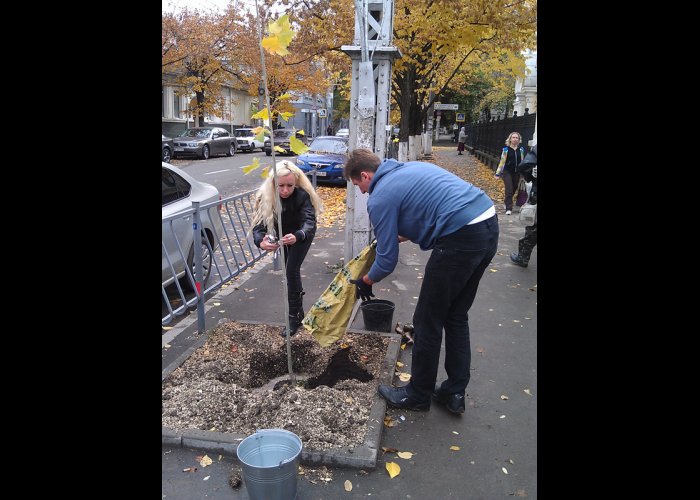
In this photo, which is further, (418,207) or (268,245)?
(268,245)

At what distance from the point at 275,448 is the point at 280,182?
249 centimetres

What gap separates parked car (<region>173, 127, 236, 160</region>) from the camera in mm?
29422

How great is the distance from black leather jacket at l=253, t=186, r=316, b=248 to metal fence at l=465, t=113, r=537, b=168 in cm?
1156

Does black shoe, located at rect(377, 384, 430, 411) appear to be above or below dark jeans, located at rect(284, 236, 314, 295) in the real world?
below

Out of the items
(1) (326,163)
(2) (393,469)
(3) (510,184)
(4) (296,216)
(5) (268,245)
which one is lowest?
(2) (393,469)

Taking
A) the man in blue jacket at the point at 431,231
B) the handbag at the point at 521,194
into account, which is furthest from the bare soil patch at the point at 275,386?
the handbag at the point at 521,194

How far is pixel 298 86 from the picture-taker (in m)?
31.9

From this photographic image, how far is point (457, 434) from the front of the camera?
371cm

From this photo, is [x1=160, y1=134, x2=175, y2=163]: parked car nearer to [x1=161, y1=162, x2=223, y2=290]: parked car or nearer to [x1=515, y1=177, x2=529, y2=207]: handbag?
[x1=515, y1=177, x2=529, y2=207]: handbag

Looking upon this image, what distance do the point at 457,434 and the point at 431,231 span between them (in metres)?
1.39

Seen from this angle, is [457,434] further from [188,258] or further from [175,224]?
[188,258]

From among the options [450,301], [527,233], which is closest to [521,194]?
[527,233]

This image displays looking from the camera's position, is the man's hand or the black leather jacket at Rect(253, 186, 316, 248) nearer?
the man's hand

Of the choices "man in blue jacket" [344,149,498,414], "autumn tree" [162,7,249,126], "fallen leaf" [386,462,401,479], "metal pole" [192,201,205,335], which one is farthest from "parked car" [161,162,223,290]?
"autumn tree" [162,7,249,126]
